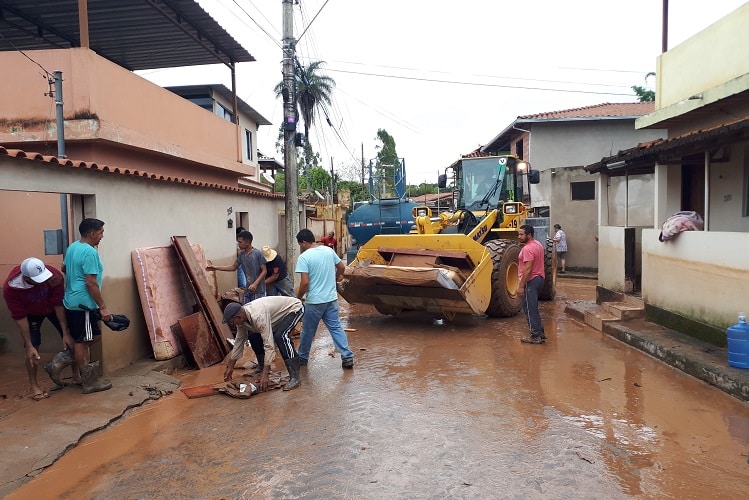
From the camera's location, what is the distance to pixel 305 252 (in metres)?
6.34

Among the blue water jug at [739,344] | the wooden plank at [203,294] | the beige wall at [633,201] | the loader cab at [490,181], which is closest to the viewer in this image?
the blue water jug at [739,344]

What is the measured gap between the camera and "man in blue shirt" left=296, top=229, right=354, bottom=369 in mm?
6204

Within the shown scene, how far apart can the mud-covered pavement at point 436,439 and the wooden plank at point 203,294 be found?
618 millimetres

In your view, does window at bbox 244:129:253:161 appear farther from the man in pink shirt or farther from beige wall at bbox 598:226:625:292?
the man in pink shirt

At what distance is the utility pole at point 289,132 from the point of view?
12.0 m

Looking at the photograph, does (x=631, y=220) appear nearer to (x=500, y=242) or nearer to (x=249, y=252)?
(x=500, y=242)

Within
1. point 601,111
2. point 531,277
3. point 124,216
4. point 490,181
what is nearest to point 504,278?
point 531,277

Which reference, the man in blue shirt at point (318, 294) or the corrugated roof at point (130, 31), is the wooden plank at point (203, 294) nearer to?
the man in blue shirt at point (318, 294)

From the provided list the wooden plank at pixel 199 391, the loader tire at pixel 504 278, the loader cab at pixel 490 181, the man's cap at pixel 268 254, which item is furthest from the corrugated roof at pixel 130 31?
the loader tire at pixel 504 278

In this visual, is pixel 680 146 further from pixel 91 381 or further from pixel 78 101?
pixel 78 101

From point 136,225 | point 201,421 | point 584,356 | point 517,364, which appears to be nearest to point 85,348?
point 201,421

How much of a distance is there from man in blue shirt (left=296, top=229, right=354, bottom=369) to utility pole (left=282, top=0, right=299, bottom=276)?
5723 mm

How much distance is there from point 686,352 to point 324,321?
166 inches

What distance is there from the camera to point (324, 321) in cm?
633
